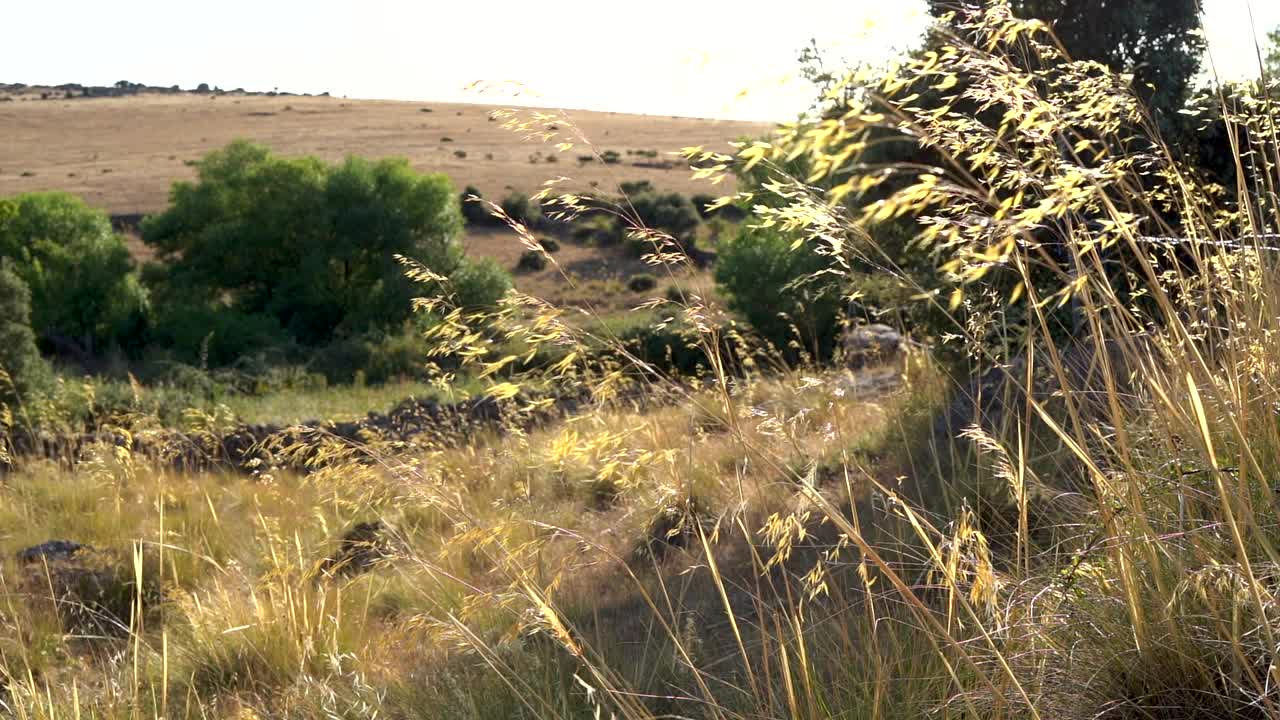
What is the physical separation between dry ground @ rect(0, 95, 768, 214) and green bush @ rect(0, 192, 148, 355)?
2125cm

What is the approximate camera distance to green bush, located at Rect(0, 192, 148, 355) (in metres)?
27.5

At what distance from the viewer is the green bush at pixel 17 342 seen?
574 inches

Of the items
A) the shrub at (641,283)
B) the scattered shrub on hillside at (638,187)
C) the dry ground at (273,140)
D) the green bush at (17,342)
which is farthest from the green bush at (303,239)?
the scattered shrub on hillside at (638,187)

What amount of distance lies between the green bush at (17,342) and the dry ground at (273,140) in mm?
33881

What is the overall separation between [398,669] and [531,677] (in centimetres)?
63

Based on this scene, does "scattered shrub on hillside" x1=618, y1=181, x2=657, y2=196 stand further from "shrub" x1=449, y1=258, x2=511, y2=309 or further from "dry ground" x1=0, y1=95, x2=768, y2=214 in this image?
"shrub" x1=449, y1=258, x2=511, y2=309

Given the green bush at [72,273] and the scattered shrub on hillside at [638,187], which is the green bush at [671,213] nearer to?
the scattered shrub on hillside at [638,187]

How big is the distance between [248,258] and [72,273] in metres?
4.71

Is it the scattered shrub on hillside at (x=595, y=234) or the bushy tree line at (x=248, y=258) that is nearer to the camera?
the bushy tree line at (x=248, y=258)

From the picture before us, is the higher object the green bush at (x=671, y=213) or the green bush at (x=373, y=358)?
the green bush at (x=671, y=213)

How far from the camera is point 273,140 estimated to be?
72188mm

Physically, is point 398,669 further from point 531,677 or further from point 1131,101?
point 1131,101

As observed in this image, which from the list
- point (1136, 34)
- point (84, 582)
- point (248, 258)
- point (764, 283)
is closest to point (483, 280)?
point (248, 258)

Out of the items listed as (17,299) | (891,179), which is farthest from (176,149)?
(891,179)
